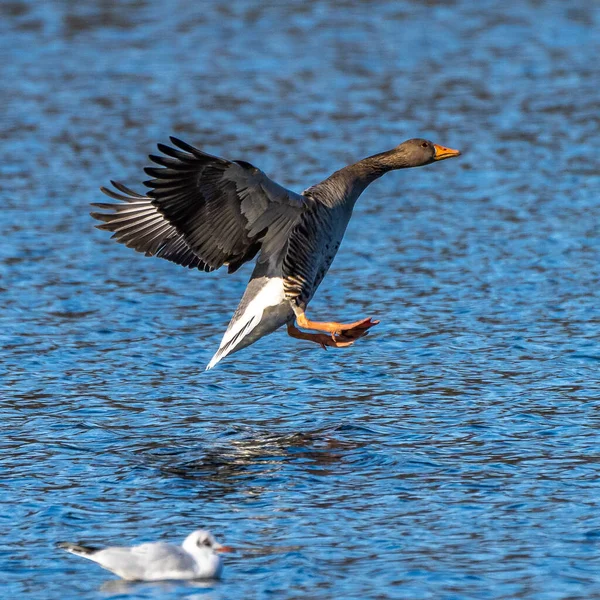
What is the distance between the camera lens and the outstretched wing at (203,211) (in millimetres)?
9883

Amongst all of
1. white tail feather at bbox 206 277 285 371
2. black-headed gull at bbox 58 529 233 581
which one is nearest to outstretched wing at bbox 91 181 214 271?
white tail feather at bbox 206 277 285 371

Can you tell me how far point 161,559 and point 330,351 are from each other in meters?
5.95

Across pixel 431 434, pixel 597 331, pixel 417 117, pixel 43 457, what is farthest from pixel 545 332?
pixel 417 117

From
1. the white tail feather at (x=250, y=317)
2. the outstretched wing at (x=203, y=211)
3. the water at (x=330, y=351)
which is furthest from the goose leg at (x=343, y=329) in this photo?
the outstretched wing at (x=203, y=211)

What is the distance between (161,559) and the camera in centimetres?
739

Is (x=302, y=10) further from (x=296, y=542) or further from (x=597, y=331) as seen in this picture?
(x=296, y=542)

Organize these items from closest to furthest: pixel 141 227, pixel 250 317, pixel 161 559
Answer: pixel 161 559 → pixel 250 317 → pixel 141 227

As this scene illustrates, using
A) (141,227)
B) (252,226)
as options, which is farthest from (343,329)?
(141,227)

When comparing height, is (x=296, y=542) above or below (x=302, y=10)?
below

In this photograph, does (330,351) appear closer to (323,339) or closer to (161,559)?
(323,339)

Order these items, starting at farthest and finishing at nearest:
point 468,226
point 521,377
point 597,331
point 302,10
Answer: point 302,10
point 468,226
point 597,331
point 521,377

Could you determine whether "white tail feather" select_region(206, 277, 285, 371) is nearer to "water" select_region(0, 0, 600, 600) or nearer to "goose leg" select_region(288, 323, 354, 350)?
"goose leg" select_region(288, 323, 354, 350)

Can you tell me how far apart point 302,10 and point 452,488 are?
23.8m

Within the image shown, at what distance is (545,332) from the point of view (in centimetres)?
1300
